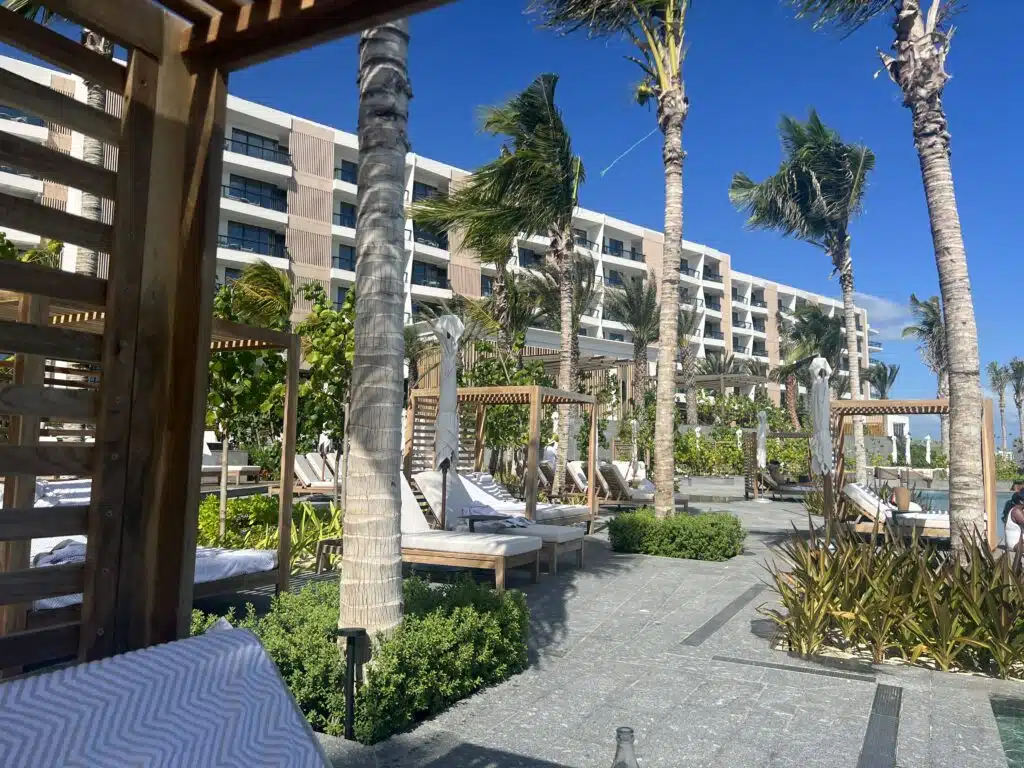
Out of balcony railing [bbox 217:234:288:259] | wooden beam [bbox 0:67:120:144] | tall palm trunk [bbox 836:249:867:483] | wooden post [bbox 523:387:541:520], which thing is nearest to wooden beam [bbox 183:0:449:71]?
wooden beam [bbox 0:67:120:144]

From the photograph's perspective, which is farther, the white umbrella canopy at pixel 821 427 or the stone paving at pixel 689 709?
the white umbrella canopy at pixel 821 427

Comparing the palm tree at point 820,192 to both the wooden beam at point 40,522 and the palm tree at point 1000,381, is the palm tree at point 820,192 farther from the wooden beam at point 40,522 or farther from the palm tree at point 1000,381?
the palm tree at point 1000,381

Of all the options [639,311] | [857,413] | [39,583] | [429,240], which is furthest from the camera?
[429,240]

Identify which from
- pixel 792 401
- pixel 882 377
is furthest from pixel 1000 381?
pixel 792 401

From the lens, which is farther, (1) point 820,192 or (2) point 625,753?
(1) point 820,192

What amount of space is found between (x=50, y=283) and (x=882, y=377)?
6586 cm

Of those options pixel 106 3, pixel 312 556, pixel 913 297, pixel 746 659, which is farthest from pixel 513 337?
pixel 913 297

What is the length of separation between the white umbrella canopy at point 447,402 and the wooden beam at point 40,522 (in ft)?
20.1

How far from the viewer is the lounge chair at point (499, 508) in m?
7.64

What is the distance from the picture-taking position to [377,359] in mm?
3811

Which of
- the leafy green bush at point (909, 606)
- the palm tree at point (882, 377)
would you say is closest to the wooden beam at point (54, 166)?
the leafy green bush at point (909, 606)

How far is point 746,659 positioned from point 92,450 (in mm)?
4156

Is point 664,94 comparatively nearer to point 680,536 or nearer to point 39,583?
point 680,536

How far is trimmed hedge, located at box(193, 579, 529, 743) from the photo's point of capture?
350 cm
